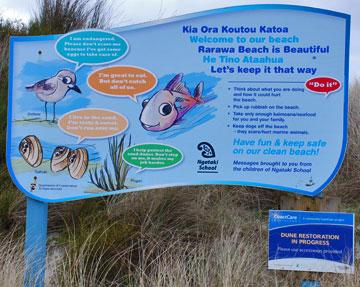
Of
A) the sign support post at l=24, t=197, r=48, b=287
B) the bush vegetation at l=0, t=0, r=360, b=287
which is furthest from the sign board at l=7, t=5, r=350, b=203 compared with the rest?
the bush vegetation at l=0, t=0, r=360, b=287

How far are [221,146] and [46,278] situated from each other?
A: 6.03 ft

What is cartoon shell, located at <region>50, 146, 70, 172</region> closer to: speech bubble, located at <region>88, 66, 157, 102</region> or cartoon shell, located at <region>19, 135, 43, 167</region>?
cartoon shell, located at <region>19, 135, 43, 167</region>

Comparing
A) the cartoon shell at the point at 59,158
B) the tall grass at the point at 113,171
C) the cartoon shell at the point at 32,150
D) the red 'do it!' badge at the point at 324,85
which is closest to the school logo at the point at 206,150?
the tall grass at the point at 113,171

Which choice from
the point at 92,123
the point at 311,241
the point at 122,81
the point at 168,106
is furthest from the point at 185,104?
the point at 311,241

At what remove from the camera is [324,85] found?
435 centimetres

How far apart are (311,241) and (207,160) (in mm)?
1030

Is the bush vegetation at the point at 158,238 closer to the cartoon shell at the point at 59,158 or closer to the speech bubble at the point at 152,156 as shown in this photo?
the speech bubble at the point at 152,156

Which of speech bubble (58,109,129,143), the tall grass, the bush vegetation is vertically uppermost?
speech bubble (58,109,129,143)

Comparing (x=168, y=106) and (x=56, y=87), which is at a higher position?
(x=56, y=87)

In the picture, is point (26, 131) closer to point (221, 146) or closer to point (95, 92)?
point (95, 92)

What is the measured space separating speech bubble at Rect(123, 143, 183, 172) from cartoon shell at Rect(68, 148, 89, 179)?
0.34 m

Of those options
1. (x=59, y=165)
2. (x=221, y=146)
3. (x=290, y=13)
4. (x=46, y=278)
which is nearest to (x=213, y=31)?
(x=290, y=13)

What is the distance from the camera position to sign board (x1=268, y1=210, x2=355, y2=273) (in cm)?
431

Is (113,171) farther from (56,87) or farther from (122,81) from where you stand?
(56,87)
